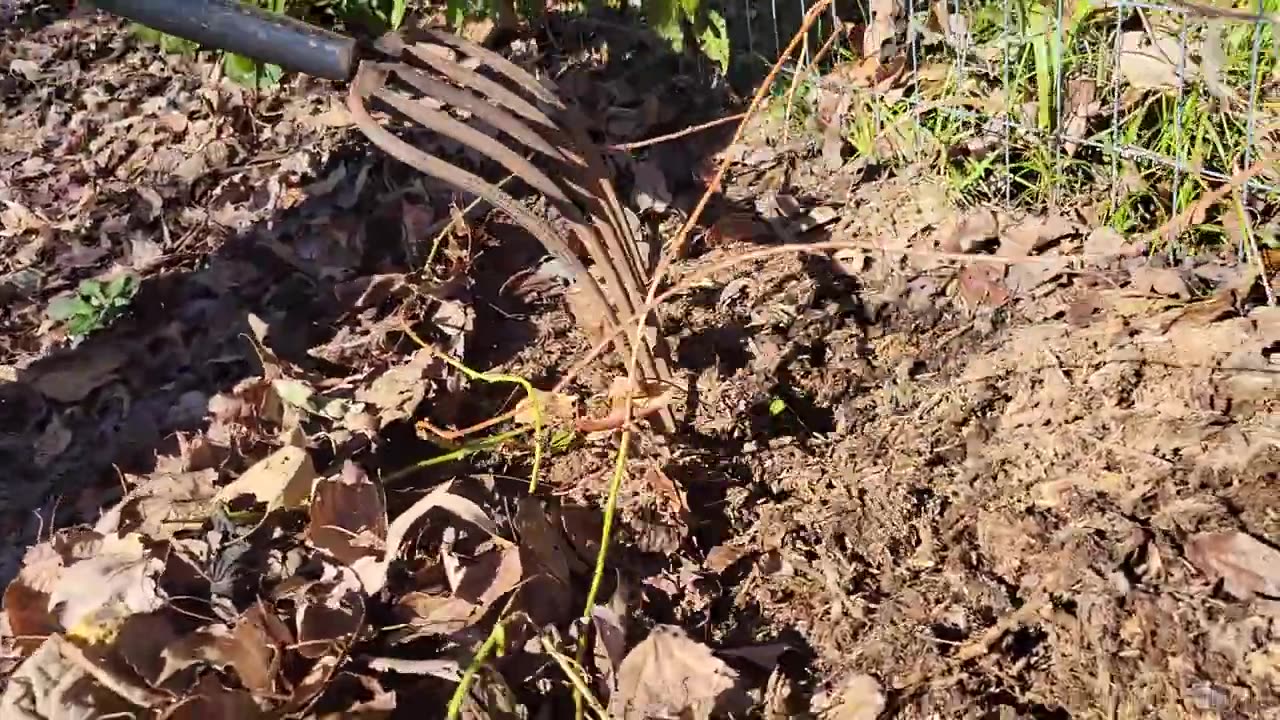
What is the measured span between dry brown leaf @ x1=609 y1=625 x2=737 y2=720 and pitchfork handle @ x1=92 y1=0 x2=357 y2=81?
1095mm

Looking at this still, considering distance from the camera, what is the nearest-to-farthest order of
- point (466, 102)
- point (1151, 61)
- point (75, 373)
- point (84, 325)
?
1. point (466, 102)
2. point (1151, 61)
3. point (75, 373)
4. point (84, 325)

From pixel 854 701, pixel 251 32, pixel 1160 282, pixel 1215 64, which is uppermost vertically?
pixel 251 32

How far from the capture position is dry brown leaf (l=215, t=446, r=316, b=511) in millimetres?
2049

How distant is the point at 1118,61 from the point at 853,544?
1.22m

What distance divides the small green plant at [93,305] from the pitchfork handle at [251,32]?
1097 mm

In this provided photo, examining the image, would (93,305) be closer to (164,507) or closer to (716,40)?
(164,507)

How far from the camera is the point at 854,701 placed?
5.54 feet

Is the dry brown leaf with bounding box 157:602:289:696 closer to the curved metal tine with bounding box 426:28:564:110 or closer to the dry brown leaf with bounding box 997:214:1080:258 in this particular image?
the curved metal tine with bounding box 426:28:564:110

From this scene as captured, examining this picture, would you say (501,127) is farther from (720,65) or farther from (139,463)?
(720,65)

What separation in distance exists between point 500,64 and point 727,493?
92 centimetres

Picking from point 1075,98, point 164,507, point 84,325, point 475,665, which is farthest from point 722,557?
point 84,325

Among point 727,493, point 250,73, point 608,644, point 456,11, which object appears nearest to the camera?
point 608,644

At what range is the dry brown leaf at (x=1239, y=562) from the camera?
5.35 ft

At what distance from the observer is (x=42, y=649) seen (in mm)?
1718
